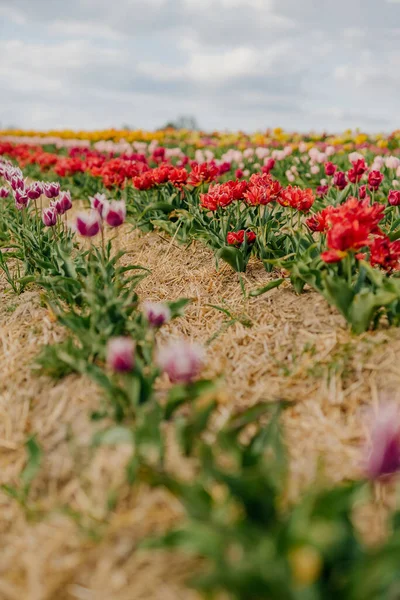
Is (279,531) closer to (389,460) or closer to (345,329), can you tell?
(389,460)

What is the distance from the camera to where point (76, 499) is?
2.11 metres

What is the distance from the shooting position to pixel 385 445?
1.55 m

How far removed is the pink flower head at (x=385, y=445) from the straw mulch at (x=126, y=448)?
0.19 meters

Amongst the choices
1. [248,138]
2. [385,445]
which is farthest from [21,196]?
[248,138]

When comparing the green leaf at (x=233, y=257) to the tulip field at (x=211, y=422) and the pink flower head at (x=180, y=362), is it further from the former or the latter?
the pink flower head at (x=180, y=362)

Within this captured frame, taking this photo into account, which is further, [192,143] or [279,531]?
[192,143]

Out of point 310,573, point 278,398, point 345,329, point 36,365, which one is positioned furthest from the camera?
point 345,329

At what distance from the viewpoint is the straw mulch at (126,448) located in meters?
1.83

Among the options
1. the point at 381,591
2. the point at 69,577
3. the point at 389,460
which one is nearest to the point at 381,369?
the point at 389,460

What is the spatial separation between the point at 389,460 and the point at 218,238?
283 centimetres

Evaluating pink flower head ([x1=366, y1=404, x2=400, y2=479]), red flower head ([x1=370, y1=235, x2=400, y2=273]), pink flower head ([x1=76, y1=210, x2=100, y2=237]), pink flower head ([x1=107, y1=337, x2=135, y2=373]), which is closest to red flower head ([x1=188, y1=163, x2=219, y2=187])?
red flower head ([x1=370, y1=235, x2=400, y2=273])

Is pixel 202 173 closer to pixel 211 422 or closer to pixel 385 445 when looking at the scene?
pixel 211 422

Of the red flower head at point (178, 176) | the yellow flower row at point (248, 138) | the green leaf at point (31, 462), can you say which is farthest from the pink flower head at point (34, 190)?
the yellow flower row at point (248, 138)

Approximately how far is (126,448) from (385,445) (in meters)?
1.03
